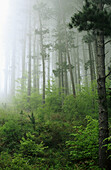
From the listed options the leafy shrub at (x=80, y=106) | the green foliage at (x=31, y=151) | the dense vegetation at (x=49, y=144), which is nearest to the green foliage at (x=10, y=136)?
the dense vegetation at (x=49, y=144)

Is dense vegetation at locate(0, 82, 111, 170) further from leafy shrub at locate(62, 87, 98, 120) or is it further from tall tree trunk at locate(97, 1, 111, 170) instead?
tall tree trunk at locate(97, 1, 111, 170)

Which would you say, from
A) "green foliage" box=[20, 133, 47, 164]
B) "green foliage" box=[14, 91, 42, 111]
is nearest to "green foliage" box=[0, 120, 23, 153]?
"green foliage" box=[20, 133, 47, 164]

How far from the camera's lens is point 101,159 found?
14.0ft

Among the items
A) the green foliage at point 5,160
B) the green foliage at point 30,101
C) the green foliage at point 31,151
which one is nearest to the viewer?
the green foliage at point 5,160

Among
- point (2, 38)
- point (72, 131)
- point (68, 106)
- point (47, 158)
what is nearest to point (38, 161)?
point (47, 158)

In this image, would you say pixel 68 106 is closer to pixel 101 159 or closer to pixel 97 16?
pixel 101 159

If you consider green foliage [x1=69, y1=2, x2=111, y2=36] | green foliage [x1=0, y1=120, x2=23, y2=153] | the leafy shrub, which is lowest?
green foliage [x1=0, y1=120, x2=23, y2=153]

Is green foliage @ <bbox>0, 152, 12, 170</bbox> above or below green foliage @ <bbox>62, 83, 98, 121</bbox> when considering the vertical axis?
below

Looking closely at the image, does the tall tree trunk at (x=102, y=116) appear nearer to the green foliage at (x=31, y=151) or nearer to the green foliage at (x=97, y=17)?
the green foliage at (x=97, y=17)

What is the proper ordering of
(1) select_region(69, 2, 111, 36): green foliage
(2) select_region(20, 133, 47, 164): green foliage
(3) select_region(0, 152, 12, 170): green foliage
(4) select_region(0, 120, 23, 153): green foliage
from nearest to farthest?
(3) select_region(0, 152, 12, 170): green foliage < (1) select_region(69, 2, 111, 36): green foliage < (2) select_region(20, 133, 47, 164): green foliage < (4) select_region(0, 120, 23, 153): green foliage

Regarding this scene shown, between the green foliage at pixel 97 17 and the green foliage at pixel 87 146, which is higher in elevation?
the green foliage at pixel 97 17

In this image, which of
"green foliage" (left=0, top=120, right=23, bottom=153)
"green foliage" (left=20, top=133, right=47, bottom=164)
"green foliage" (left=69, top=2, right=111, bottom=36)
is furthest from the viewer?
"green foliage" (left=0, top=120, right=23, bottom=153)

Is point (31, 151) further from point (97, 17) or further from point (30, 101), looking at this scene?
point (30, 101)

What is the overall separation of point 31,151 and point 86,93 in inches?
218
